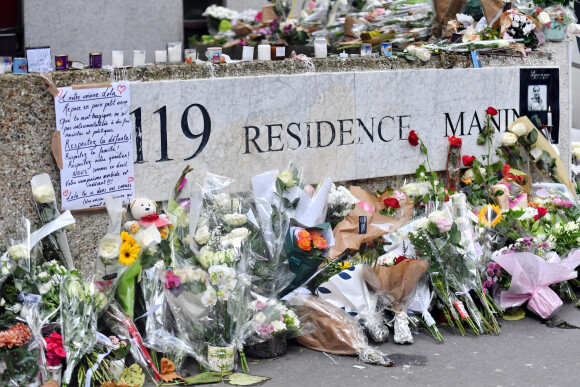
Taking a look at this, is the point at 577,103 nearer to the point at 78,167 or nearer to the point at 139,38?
the point at 139,38

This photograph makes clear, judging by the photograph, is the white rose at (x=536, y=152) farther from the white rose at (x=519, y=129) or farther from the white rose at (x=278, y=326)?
the white rose at (x=278, y=326)

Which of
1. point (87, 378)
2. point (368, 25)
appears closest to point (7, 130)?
point (87, 378)

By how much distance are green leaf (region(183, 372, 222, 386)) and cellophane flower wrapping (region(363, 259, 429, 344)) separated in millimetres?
1044

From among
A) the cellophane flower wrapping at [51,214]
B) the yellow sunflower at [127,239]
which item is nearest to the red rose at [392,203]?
the yellow sunflower at [127,239]

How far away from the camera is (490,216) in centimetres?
571

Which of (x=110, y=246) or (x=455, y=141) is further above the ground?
(x=455, y=141)

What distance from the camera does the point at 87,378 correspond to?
4.10 m

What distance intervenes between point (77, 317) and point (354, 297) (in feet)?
5.06

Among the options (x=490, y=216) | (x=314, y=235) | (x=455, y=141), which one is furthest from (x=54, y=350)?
(x=455, y=141)

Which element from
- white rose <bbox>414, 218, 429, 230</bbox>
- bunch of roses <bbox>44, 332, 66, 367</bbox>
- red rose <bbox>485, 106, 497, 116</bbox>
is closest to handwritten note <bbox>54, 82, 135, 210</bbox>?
bunch of roses <bbox>44, 332, 66, 367</bbox>

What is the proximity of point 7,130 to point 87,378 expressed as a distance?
1.39 metres

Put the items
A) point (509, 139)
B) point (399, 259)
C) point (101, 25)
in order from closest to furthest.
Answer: point (399, 259) < point (509, 139) < point (101, 25)

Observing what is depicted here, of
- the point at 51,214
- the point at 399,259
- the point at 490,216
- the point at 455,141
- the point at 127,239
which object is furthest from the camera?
the point at 455,141

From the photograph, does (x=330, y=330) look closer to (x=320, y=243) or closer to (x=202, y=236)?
(x=320, y=243)
